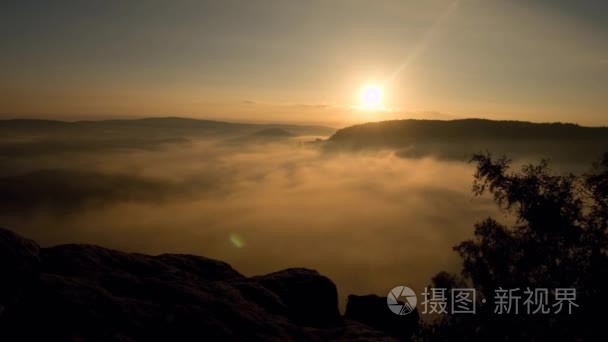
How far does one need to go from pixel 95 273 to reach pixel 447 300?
66.2 feet

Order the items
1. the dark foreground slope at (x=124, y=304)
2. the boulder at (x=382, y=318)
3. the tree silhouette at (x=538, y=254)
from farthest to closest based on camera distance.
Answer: the boulder at (x=382, y=318) → the tree silhouette at (x=538, y=254) → the dark foreground slope at (x=124, y=304)

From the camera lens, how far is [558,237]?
21359 mm

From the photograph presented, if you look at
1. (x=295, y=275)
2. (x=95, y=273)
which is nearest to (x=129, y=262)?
(x=95, y=273)

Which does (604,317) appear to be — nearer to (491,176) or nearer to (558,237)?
(558,237)

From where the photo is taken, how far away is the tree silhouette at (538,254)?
1875 cm

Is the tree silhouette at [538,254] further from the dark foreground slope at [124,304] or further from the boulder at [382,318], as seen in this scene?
the dark foreground slope at [124,304]

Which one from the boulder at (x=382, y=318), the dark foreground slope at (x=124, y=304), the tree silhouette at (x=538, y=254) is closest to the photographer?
the dark foreground slope at (x=124, y=304)

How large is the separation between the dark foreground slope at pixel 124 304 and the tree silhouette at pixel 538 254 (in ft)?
30.8

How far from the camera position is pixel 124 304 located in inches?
421

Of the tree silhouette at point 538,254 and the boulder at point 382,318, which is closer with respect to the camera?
the tree silhouette at point 538,254

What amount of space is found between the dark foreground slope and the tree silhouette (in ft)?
30.8

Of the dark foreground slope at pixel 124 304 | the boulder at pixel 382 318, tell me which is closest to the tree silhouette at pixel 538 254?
the boulder at pixel 382 318

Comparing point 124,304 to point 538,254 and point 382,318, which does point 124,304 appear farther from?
point 382,318

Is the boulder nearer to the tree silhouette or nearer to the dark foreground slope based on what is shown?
the tree silhouette
